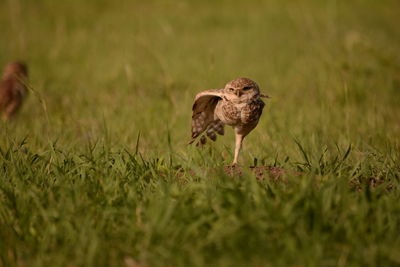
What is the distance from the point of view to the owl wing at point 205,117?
3827 millimetres

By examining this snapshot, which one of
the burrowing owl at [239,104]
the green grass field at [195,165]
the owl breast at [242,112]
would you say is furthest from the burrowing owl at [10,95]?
the owl breast at [242,112]

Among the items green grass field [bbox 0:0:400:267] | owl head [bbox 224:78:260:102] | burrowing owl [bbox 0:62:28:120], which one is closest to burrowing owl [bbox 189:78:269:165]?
owl head [bbox 224:78:260:102]

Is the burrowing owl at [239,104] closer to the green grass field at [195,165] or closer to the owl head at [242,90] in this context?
the owl head at [242,90]

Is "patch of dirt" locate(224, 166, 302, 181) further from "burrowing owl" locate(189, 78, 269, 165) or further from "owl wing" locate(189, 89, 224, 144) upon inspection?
"owl wing" locate(189, 89, 224, 144)

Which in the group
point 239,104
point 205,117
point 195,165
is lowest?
point 195,165

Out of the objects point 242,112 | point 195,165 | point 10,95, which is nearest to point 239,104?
point 242,112

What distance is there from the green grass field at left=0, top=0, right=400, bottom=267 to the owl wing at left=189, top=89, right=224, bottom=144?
0.64ft

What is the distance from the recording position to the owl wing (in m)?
3.83

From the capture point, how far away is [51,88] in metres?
7.53

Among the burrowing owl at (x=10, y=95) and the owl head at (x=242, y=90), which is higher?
the owl head at (x=242, y=90)

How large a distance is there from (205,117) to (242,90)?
0.66 meters

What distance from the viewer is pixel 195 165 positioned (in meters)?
3.29

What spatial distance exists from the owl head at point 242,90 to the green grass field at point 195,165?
0.46 metres

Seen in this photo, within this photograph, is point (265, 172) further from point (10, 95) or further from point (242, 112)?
point (10, 95)
